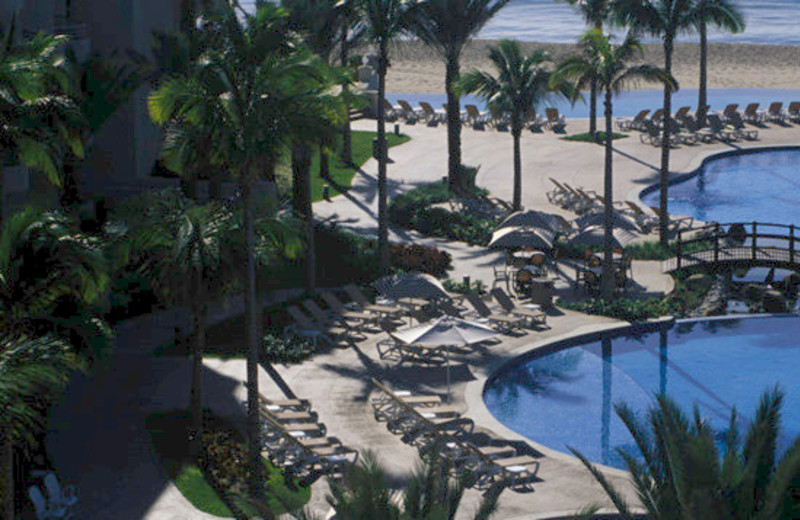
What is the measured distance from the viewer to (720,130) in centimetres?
6038

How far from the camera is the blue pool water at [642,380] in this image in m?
25.5

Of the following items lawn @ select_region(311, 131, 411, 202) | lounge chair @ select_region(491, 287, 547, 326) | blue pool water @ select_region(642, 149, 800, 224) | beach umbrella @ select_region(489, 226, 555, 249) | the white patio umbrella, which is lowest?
blue pool water @ select_region(642, 149, 800, 224)

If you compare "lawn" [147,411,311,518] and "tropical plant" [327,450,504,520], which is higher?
"tropical plant" [327,450,504,520]

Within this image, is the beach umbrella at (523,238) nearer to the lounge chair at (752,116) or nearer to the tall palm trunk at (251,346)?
the tall palm trunk at (251,346)

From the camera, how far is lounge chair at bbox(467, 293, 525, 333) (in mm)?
30625

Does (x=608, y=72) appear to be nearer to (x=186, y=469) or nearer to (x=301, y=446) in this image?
(x=301, y=446)

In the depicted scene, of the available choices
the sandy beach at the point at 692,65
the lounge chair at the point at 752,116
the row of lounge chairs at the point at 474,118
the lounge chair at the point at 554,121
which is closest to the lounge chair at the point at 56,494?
the row of lounge chairs at the point at 474,118

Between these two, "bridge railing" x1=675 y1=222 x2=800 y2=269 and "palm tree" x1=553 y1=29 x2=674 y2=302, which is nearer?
"palm tree" x1=553 y1=29 x2=674 y2=302

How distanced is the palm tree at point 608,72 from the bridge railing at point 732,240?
3.14 meters

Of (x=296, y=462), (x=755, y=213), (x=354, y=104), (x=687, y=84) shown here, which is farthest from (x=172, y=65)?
(x=687, y=84)

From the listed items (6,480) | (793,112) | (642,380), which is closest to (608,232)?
(642,380)

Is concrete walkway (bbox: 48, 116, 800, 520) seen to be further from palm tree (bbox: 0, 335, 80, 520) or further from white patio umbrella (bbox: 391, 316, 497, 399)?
palm tree (bbox: 0, 335, 80, 520)

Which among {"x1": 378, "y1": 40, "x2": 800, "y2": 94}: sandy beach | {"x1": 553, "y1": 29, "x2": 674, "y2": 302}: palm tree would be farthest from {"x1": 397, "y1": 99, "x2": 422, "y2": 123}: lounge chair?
{"x1": 553, "y1": 29, "x2": 674, "y2": 302}: palm tree

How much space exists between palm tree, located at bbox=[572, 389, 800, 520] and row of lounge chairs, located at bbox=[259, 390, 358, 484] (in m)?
7.28
